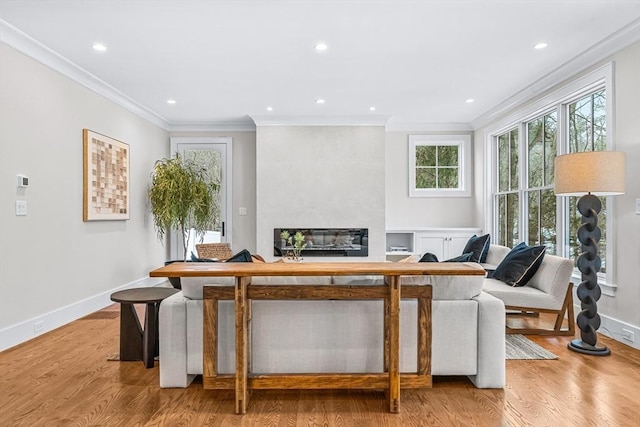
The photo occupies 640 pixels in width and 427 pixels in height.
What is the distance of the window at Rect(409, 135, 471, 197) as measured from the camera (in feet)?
21.9

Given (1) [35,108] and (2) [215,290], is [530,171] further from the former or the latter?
(1) [35,108]

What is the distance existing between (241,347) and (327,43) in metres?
2.53

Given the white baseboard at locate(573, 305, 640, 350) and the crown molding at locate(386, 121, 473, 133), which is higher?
the crown molding at locate(386, 121, 473, 133)

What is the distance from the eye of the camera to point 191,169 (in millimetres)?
6277

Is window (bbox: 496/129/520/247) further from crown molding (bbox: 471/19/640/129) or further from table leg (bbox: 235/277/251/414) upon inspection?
table leg (bbox: 235/277/251/414)

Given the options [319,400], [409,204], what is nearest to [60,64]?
[319,400]

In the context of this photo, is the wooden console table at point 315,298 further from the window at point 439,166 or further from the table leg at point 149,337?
the window at point 439,166

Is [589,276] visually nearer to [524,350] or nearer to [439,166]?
[524,350]

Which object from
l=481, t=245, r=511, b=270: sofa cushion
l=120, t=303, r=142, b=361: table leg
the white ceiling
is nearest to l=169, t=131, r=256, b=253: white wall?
the white ceiling

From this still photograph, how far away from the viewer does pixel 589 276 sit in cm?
318

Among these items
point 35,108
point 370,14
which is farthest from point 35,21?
point 370,14

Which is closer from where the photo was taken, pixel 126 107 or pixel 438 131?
pixel 126 107

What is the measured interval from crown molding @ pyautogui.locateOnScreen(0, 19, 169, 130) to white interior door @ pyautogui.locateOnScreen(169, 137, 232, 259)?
1.14 metres

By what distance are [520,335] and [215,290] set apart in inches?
106
